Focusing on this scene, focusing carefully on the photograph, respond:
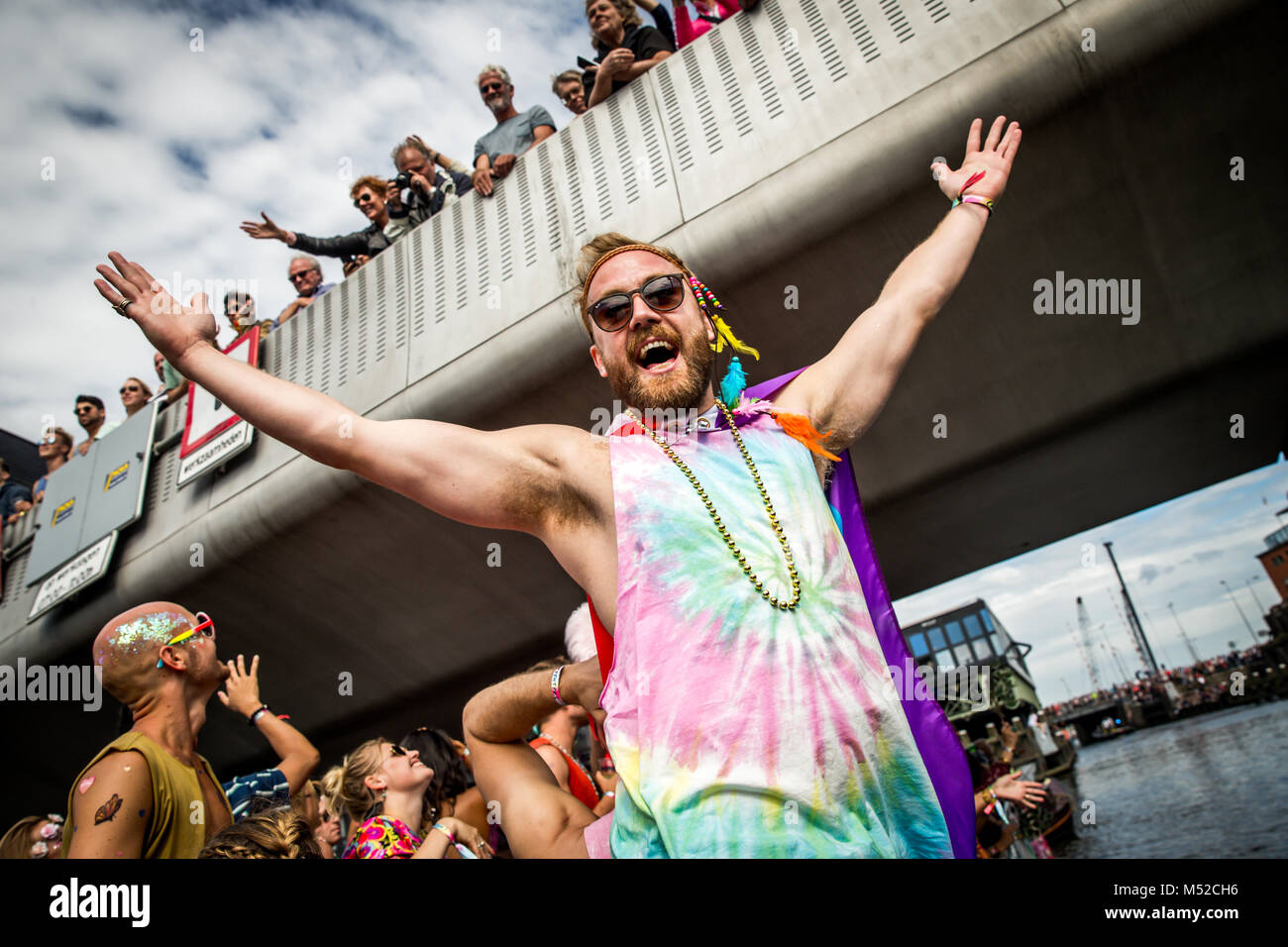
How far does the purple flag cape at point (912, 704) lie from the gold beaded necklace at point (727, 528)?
271 millimetres

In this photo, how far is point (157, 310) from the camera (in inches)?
52.9

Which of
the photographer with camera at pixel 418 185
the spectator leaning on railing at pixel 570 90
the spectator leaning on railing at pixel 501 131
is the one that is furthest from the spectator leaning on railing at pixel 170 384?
the spectator leaning on railing at pixel 570 90

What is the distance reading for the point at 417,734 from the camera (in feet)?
10.5

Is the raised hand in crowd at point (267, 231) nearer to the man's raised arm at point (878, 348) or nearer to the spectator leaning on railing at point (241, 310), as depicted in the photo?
the spectator leaning on railing at point (241, 310)

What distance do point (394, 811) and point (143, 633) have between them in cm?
115

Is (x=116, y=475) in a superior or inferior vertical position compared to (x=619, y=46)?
inferior

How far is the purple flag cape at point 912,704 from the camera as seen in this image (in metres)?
1.28

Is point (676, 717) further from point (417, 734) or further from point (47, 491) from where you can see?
point (47, 491)

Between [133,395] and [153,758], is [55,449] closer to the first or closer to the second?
[133,395]

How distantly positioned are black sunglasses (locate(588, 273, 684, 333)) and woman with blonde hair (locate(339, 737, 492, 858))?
185 centimetres

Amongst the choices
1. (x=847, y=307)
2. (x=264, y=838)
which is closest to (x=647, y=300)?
(x=264, y=838)

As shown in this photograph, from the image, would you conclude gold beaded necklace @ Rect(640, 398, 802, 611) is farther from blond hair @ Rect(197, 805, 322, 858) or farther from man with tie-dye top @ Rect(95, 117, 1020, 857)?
blond hair @ Rect(197, 805, 322, 858)
